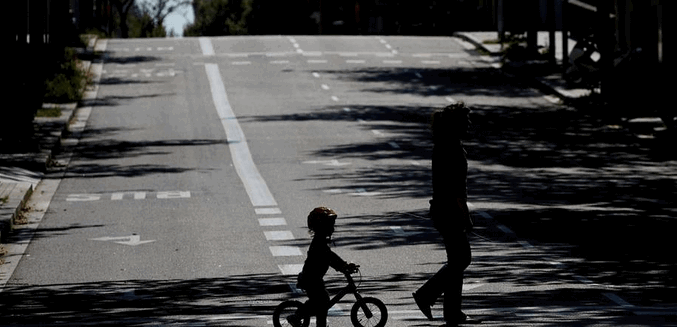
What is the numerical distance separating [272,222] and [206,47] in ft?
122

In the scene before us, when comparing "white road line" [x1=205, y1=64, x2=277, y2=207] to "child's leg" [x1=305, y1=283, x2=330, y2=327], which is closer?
"child's leg" [x1=305, y1=283, x2=330, y2=327]

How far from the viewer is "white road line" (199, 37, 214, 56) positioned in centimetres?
5490

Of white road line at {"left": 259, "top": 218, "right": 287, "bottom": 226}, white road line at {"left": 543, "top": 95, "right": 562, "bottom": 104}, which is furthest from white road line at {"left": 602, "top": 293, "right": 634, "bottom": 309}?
white road line at {"left": 543, "top": 95, "right": 562, "bottom": 104}

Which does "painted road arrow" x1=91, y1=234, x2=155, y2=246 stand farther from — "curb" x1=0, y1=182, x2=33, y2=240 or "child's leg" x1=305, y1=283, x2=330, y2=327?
"child's leg" x1=305, y1=283, x2=330, y2=327

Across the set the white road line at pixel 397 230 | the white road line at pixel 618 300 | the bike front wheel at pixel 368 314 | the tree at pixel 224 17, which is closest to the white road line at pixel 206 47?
the white road line at pixel 397 230

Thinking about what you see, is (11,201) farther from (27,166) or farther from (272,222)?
(27,166)

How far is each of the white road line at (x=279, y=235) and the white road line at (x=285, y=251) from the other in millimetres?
727

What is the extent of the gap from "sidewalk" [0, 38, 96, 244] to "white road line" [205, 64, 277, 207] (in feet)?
10.5

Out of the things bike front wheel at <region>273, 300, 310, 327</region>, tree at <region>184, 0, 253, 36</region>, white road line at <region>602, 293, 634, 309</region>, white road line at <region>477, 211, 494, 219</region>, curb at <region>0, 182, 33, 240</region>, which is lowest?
white road line at <region>477, 211, 494, 219</region>

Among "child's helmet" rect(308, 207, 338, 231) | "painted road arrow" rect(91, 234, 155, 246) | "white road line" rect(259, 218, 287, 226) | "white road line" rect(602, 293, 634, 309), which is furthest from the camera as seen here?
"white road line" rect(259, 218, 287, 226)

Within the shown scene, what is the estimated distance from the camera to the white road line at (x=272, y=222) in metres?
20.4

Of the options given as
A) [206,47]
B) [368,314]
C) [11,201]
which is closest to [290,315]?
[368,314]

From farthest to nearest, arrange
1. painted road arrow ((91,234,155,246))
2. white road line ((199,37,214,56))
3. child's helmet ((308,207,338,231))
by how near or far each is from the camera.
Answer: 1. white road line ((199,37,214,56))
2. painted road arrow ((91,234,155,246))
3. child's helmet ((308,207,338,231))

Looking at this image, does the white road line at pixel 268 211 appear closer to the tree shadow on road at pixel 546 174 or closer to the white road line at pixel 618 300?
the tree shadow on road at pixel 546 174
